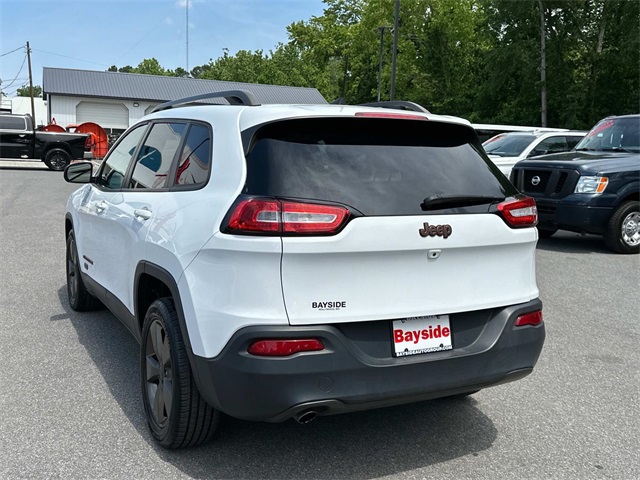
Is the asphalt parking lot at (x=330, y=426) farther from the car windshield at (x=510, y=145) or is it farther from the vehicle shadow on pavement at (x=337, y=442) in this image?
the car windshield at (x=510, y=145)

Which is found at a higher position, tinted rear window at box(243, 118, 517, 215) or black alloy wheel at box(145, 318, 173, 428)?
tinted rear window at box(243, 118, 517, 215)

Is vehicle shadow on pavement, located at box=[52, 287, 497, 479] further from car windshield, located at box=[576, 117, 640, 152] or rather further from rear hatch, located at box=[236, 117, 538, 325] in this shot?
car windshield, located at box=[576, 117, 640, 152]

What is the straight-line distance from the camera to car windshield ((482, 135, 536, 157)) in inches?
553

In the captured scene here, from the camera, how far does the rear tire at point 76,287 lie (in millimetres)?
5707

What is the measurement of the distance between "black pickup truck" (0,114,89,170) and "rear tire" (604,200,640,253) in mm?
20341

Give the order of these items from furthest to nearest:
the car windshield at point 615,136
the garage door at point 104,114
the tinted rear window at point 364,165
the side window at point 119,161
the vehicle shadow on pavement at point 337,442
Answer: the garage door at point 104,114 → the car windshield at point 615,136 → the side window at point 119,161 → the vehicle shadow on pavement at point 337,442 → the tinted rear window at point 364,165

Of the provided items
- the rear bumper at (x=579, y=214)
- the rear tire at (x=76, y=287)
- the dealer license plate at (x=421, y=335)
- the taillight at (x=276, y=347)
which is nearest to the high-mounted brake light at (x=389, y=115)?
the dealer license plate at (x=421, y=335)

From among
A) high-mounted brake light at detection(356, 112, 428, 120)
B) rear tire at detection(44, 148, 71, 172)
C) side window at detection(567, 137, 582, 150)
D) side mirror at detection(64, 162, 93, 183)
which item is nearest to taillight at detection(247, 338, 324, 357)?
high-mounted brake light at detection(356, 112, 428, 120)

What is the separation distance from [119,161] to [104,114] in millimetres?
58914

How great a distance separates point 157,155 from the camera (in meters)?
4.05

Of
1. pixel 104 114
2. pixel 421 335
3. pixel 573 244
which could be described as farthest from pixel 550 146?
pixel 104 114


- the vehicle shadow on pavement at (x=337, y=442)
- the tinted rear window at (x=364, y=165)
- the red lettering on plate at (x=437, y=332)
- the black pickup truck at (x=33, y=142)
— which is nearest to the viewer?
the tinted rear window at (x=364, y=165)

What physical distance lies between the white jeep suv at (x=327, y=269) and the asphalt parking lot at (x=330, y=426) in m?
0.30

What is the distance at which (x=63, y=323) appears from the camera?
5.59 meters
